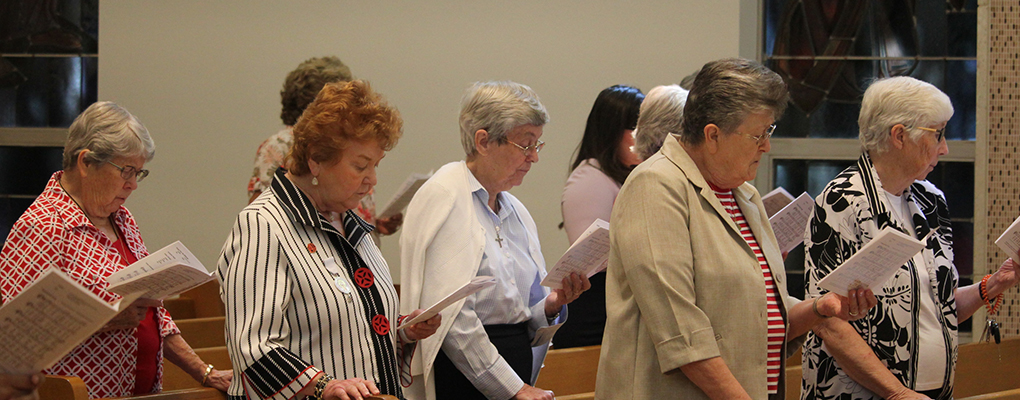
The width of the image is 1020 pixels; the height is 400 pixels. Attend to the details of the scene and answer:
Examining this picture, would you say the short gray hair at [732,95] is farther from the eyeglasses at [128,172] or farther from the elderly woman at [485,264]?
the eyeglasses at [128,172]

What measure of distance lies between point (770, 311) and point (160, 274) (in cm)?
150

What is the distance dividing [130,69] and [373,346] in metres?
4.10

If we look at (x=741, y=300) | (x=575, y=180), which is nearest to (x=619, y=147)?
(x=575, y=180)

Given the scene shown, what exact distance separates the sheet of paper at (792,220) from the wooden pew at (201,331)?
2343 mm

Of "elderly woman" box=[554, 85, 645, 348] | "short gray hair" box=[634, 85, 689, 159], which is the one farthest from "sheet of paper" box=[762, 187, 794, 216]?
"short gray hair" box=[634, 85, 689, 159]

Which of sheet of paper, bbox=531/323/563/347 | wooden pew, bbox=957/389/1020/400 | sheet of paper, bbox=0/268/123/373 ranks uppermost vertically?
sheet of paper, bbox=0/268/123/373

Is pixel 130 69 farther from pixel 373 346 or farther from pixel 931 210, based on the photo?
pixel 931 210

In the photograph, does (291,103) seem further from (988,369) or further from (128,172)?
(988,369)

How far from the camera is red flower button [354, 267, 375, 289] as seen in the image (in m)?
2.03

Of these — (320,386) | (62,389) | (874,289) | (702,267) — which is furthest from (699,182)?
(62,389)

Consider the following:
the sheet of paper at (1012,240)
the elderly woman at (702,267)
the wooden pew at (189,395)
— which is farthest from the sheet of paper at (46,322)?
the sheet of paper at (1012,240)

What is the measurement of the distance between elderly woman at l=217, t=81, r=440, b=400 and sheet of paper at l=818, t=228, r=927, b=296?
1058 millimetres

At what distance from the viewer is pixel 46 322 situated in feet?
4.78

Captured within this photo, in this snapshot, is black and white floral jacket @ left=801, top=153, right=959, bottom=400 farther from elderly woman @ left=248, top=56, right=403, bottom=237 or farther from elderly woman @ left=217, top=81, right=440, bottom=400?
elderly woman @ left=248, top=56, right=403, bottom=237
